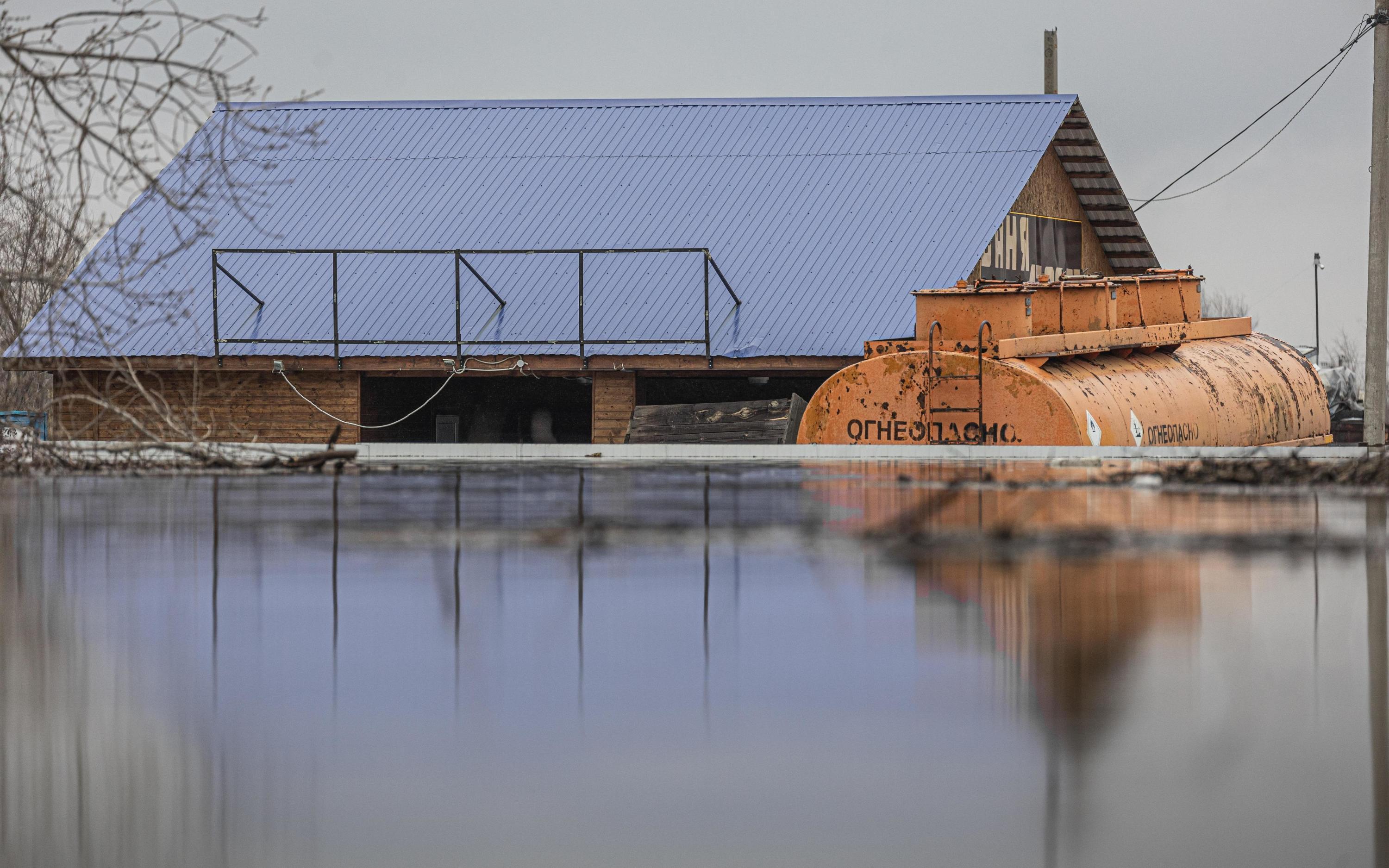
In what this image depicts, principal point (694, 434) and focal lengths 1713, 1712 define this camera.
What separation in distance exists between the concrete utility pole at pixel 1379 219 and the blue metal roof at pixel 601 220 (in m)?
6.03

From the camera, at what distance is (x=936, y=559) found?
28.7 feet

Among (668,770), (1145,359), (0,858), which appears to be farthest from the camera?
(1145,359)

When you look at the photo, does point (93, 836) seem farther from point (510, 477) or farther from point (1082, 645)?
point (510, 477)

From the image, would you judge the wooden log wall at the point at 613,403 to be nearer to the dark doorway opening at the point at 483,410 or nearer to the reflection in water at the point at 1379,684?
the dark doorway opening at the point at 483,410

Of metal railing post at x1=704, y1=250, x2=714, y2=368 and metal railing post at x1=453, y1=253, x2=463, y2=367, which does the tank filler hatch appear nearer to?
metal railing post at x1=704, y1=250, x2=714, y2=368

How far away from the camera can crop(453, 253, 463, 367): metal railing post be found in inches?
1123

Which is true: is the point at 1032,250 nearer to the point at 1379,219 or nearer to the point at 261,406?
the point at 1379,219

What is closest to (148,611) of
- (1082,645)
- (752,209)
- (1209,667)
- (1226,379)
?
(1082,645)

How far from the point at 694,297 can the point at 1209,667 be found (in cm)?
2490

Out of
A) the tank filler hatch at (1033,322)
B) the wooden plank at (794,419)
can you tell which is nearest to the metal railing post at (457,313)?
the wooden plank at (794,419)

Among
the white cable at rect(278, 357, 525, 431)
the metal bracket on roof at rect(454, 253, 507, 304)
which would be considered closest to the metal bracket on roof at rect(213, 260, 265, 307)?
the white cable at rect(278, 357, 525, 431)

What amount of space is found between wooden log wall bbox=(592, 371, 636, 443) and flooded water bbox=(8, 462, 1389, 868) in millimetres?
19198

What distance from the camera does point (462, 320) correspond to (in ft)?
101

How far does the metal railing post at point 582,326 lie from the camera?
92.7 ft
